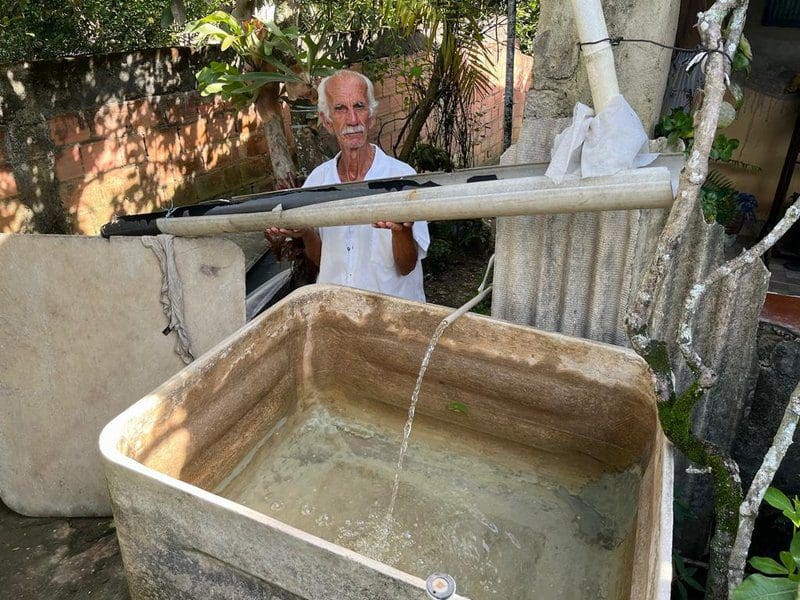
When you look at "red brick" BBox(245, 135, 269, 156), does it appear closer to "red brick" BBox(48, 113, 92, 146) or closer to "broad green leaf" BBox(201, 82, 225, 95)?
"red brick" BBox(48, 113, 92, 146)

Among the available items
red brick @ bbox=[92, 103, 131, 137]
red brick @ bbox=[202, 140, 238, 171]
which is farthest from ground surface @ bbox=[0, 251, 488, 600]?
red brick @ bbox=[202, 140, 238, 171]

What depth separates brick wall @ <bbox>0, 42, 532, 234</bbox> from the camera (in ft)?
10.9

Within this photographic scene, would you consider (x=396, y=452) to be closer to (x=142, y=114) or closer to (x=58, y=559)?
(x=58, y=559)

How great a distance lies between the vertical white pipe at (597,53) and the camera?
4.97ft

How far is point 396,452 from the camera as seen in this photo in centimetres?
221

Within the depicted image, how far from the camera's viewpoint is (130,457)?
58.7 inches

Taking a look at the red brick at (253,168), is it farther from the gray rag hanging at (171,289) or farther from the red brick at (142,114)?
the gray rag hanging at (171,289)

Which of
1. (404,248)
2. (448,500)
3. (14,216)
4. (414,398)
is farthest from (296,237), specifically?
(14,216)

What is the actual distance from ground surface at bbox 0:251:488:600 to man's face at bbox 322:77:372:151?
1667 millimetres

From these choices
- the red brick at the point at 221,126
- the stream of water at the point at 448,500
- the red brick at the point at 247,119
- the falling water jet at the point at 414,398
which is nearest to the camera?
the stream of water at the point at 448,500

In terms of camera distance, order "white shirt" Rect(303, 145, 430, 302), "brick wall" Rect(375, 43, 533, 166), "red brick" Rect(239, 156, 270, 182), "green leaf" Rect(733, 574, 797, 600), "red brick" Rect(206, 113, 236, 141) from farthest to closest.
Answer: "brick wall" Rect(375, 43, 533, 166)
"red brick" Rect(239, 156, 270, 182)
"red brick" Rect(206, 113, 236, 141)
"white shirt" Rect(303, 145, 430, 302)
"green leaf" Rect(733, 574, 797, 600)

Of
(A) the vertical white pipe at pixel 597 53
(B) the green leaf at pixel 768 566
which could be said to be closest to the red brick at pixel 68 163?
(A) the vertical white pipe at pixel 597 53

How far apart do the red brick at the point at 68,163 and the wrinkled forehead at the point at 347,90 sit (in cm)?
201

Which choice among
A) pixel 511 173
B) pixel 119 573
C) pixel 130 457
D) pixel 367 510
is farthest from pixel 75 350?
pixel 511 173
